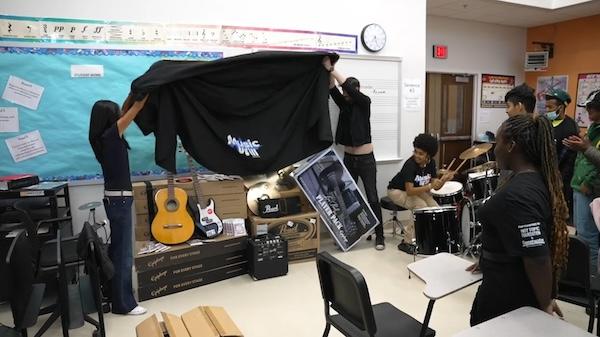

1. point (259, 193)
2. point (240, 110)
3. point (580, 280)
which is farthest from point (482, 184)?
point (240, 110)

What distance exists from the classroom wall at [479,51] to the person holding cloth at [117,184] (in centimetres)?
462

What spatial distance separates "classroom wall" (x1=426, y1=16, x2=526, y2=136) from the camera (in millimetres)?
6008

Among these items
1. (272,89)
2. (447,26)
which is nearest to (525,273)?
(272,89)

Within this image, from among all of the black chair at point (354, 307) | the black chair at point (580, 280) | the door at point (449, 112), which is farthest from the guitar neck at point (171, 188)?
the door at point (449, 112)

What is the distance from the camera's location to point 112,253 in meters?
2.87

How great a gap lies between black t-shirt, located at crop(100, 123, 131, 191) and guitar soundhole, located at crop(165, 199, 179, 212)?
508 mm

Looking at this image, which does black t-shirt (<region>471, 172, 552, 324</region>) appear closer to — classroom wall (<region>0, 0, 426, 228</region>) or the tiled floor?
the tiled floor

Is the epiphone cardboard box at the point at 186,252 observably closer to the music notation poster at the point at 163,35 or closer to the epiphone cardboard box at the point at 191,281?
the epiphone cardboard box at the point at 191,281

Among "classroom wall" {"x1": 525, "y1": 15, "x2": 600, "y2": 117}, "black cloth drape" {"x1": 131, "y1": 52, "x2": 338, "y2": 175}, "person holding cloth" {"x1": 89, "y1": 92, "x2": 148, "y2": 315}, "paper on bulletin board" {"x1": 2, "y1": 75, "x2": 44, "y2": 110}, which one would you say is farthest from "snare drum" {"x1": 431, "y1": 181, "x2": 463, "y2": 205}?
"classroom wall" {"x1": 525, "y1": 15, "x2": 600, "y2": 117}

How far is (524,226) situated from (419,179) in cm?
254

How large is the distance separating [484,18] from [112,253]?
19.7 feet

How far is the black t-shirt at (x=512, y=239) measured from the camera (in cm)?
143

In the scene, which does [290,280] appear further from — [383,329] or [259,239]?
[383,329]

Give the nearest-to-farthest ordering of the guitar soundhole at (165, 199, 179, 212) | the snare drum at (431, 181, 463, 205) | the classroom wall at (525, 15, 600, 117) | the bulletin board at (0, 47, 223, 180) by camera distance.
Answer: the bulletin board at (0, 47, 223, 180), the guitar soundhole at (165, 199, 179, 212), the snare drum at (431, 181, 463, 205), the classroom wall at (525, 15, 600, 117)
